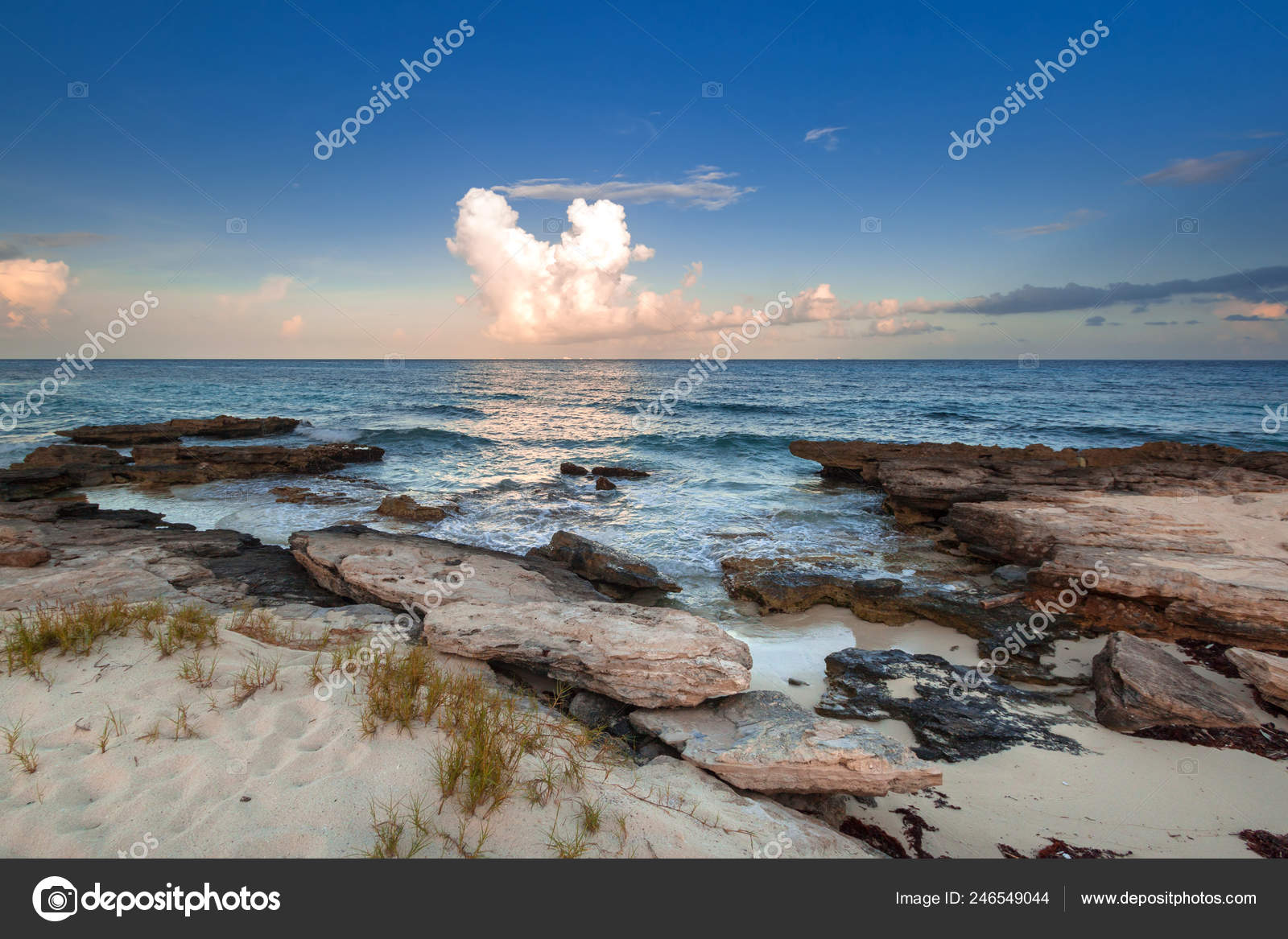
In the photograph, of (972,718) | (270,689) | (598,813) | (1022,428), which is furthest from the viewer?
(1022,428)

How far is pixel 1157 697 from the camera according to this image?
5.10 m

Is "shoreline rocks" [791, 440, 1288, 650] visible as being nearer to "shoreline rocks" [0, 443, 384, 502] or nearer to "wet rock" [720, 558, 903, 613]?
"wet rock" [720, 558, 903, 613]

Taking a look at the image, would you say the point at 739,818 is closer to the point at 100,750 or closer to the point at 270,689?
the point at 270,689

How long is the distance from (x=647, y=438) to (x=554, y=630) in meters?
23.9

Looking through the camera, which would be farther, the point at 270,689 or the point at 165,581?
the point at 165,581

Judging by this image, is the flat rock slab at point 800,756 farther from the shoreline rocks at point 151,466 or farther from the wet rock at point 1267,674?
the shoreline rocks at point 151,466

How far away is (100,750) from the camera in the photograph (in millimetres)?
3232

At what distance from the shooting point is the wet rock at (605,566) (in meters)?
8.91

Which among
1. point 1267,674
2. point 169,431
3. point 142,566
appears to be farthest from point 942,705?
point 169,431

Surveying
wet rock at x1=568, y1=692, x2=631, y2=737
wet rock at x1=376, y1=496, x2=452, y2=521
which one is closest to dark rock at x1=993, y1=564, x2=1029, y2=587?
wet rock at x1=568, y1=692, x2=631, y2=737

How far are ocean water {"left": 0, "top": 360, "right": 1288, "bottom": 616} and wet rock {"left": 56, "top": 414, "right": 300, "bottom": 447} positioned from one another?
149 centimetres

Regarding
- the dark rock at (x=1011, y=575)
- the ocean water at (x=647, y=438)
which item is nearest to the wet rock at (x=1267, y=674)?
the dark rock at (x=1011, y=575)
